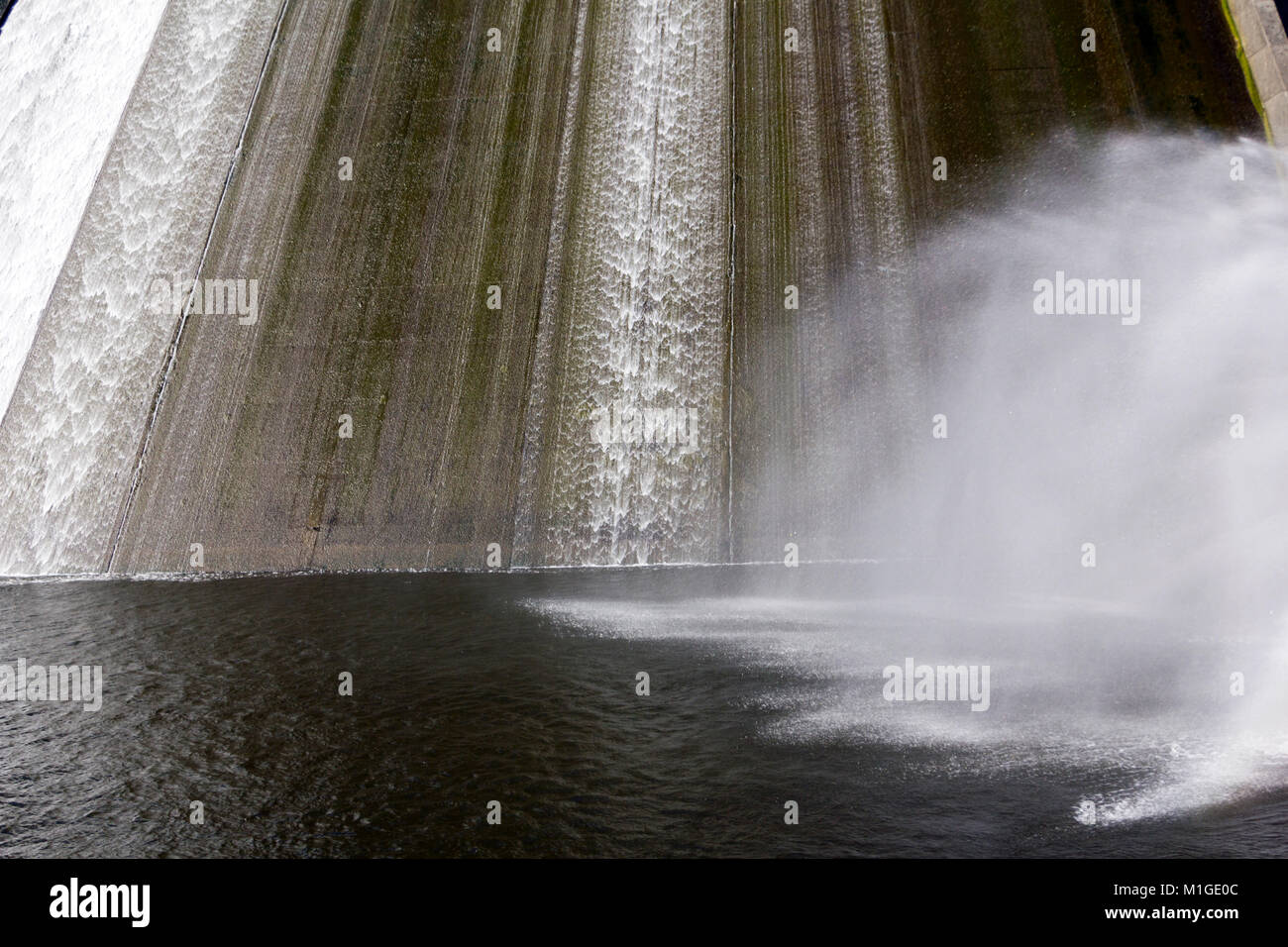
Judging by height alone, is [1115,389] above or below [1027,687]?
above

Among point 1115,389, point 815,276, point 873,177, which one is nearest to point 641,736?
point 1115,389

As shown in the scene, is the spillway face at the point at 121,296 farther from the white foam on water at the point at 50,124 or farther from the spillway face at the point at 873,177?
the spillway face at the point at 873,177

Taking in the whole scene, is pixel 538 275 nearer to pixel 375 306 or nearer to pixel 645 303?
pixel 645 303

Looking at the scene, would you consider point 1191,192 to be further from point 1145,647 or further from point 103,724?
point 103,724

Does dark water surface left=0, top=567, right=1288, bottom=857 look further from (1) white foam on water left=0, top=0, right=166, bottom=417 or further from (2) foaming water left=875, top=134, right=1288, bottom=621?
(1) white foam on water left=0, top=0, right=166, bottom=417

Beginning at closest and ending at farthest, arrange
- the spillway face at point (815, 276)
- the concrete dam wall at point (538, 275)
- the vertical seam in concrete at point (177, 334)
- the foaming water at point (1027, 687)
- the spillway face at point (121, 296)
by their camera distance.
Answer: the foaming water at point (1027, 687) < the spillway face at point (815, 276) < the concrete dam wall at point (538, 275) < the vertical seam in concrete at point (177, 334) < the spillway face at point (121, 296)

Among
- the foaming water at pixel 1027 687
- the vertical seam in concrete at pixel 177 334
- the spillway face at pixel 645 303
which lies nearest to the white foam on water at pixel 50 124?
the vertical seam in concrete at pixel 177 334

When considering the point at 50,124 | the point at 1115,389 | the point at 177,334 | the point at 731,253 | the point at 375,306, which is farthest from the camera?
the point at 50,124
